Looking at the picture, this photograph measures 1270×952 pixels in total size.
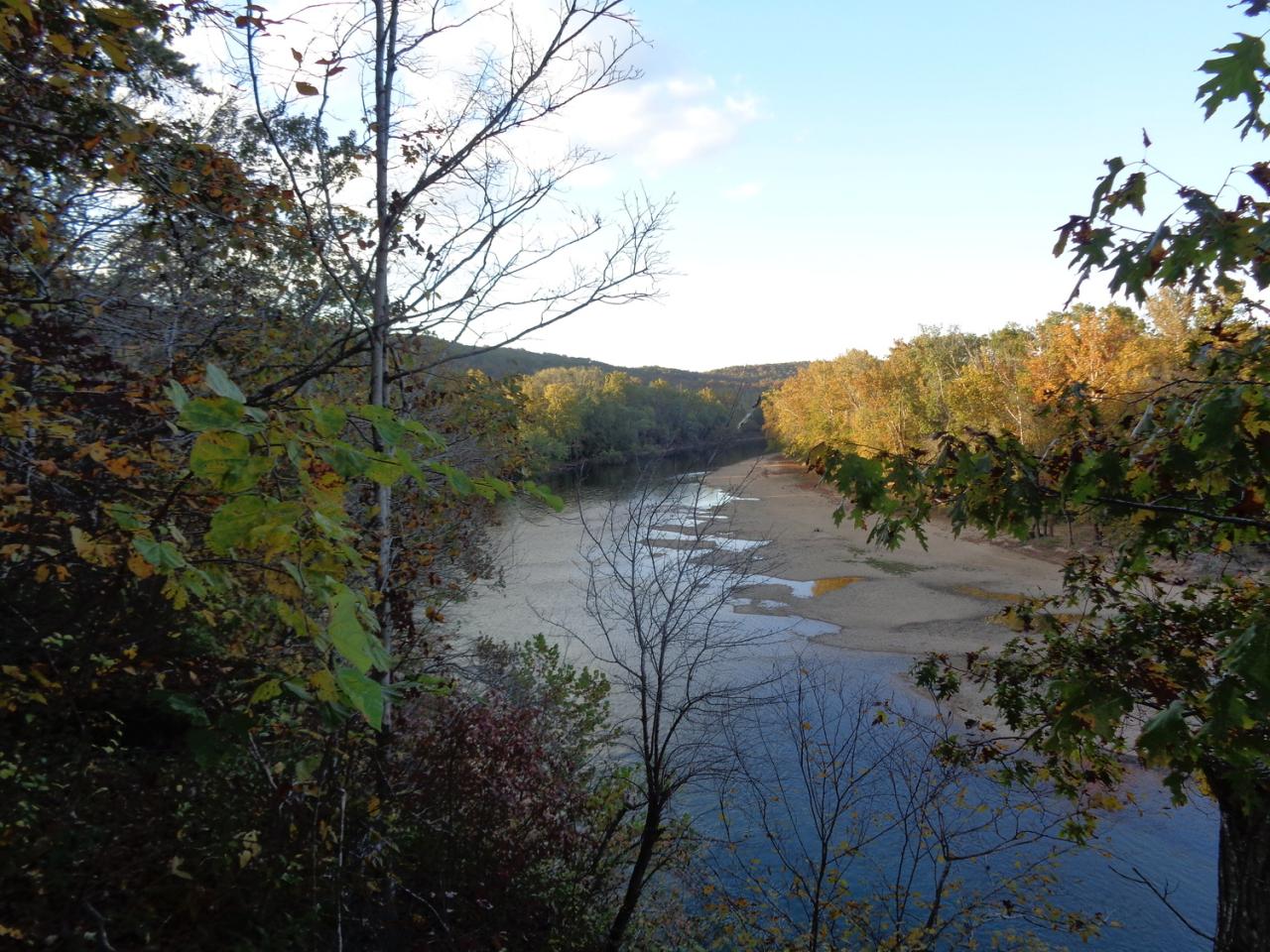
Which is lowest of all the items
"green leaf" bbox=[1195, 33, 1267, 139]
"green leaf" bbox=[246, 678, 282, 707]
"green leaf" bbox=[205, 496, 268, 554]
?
"green leaf" bbox=[246, 678, 282, 707]

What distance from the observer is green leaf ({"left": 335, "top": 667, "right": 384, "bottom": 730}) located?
4.24 ft

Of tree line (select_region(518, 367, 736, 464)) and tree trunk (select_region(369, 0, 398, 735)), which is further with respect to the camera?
tree line (select_region(518, 367, 736, 464))

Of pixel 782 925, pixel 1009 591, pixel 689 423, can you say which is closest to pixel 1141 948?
pixel 782 925

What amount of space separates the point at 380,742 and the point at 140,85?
4.50m

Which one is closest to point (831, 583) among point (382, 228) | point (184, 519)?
point (382, 228)

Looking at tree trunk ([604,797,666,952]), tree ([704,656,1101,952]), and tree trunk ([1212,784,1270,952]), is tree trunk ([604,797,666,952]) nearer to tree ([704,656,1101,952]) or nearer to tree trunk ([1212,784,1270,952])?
tree ([704,656,1101,952])

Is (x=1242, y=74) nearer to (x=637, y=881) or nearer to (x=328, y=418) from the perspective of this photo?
(x=328, y=418)

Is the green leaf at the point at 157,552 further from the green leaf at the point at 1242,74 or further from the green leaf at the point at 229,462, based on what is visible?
the green leaf at the point at 1242,74

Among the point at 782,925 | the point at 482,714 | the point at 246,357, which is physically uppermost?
the point at 246,357

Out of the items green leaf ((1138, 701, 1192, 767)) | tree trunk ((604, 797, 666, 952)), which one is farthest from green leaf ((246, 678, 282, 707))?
tree trunk ((604, 797, 666, 952))

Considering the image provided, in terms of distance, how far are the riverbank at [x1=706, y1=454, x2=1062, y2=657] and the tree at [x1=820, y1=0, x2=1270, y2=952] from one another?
9881 mm

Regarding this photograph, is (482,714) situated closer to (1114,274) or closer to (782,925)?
(782,925)

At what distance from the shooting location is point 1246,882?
4.74m

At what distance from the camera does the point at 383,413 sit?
157cm
